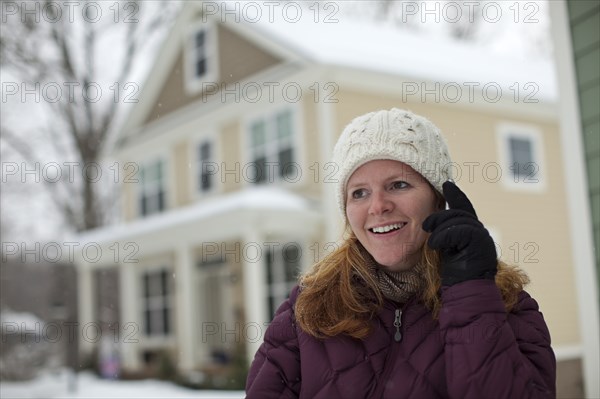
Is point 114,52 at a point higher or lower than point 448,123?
higher

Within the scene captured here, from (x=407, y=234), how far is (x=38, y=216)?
66.0 feet

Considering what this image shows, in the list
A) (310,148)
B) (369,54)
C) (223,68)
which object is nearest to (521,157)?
(369,54)

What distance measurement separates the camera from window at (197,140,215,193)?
1355cm

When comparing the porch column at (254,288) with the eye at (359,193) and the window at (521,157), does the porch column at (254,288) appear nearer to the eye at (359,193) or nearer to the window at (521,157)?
the window at (521,157)

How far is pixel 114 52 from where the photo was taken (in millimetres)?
20047

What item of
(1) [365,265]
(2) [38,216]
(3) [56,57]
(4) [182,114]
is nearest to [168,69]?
(4) [182,114]

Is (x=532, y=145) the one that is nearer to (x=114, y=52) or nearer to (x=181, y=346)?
(x=181, y=346)

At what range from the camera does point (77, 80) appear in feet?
62.0

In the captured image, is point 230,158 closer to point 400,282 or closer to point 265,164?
point 265,164

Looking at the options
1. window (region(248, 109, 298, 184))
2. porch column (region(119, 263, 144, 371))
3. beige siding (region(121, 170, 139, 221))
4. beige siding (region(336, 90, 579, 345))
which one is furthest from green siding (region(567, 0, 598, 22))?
beige siding (region(121, 170, 139, 221))

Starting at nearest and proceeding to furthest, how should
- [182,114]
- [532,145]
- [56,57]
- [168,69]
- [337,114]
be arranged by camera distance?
1. [337,114]
2. [532,145]
3. [182,114]
4. [168,69]
5. [56,57]

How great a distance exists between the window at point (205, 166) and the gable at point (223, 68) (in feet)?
3.33

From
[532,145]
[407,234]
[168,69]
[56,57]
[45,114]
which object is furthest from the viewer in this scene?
[45,114]

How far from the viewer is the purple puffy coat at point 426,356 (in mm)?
1584
